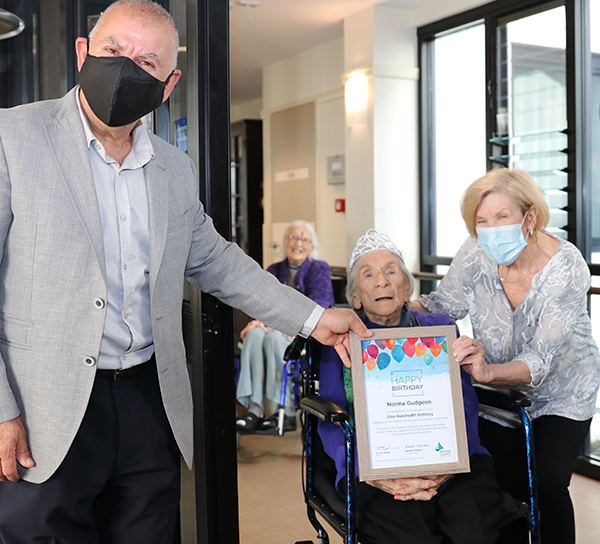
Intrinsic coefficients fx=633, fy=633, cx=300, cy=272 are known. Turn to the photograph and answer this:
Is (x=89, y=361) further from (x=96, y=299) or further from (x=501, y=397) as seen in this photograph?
(x=501, y=397)

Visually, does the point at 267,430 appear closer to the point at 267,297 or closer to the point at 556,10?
the point at 267,297

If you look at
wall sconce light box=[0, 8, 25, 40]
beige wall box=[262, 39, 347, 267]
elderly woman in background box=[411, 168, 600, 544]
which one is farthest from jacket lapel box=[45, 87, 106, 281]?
beige wall box=[262, 39, 347, 267]

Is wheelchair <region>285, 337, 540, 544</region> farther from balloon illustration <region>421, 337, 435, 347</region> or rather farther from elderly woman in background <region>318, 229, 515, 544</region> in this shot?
balloon illustration <region>421, 337, 435, 347</region>

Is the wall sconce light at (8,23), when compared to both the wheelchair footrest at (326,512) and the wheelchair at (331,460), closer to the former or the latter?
the wheelchair at (331,460)

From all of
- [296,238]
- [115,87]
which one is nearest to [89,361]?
[115,87]

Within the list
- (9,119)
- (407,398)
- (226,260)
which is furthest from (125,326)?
(407,398)

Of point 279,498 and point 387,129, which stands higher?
point 387,129

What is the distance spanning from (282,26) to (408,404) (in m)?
4.20

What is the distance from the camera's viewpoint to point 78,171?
52.7 inches

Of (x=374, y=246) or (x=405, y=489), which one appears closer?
Result: (x=405, y=489)

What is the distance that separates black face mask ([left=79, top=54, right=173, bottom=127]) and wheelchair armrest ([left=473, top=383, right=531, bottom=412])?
1.27m

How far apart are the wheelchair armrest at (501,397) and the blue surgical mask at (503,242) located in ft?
1.32

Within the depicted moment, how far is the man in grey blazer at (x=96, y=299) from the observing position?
4.27 ft

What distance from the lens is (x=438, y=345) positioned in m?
1.74
